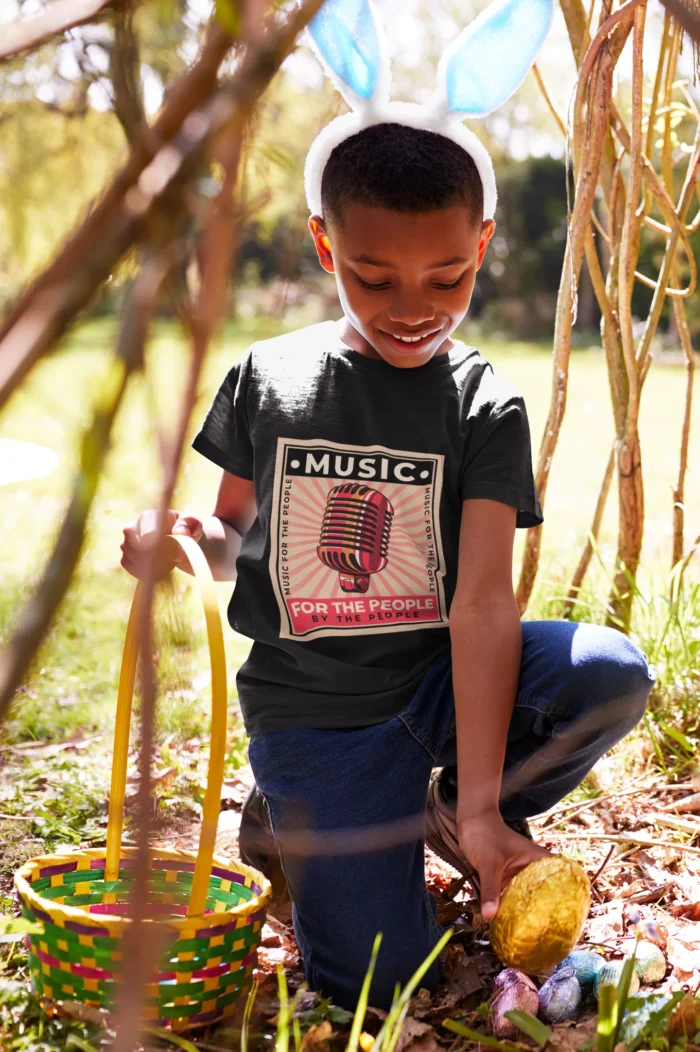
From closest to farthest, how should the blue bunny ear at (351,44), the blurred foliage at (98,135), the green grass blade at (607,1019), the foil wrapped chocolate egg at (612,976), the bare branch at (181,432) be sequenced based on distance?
1. the bare branch at (181,432)
2. the blurred foliage at (98,135)
3. the green grass blade at (607,1019)
4. the foil wrapped chocolate egg at (612,976)
5. the blue bunny ear at (351,44)

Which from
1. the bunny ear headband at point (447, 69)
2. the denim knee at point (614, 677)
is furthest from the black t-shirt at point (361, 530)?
the bunny ear headband at point (447, 69)

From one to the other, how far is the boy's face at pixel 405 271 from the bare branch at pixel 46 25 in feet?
2.91

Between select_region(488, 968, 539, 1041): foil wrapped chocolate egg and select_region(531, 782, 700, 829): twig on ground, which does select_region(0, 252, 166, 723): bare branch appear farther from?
select_region(531, 782, 700, 829): twig on ground

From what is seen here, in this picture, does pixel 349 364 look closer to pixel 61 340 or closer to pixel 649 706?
pixel 649 706

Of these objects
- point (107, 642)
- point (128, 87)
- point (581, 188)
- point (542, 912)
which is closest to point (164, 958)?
point (542, 912)

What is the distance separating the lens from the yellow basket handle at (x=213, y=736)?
129cm

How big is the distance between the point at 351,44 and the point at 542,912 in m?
1.37

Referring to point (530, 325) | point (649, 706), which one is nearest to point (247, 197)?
point (649, 706)

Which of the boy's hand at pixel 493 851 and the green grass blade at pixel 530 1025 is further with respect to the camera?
the boy's hand at pixel 493 851

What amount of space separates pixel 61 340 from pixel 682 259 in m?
8.93

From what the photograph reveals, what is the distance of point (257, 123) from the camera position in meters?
0.69

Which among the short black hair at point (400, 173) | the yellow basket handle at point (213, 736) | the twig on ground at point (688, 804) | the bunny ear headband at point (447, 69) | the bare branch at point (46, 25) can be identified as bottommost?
the twig on ground at point (688, 804)

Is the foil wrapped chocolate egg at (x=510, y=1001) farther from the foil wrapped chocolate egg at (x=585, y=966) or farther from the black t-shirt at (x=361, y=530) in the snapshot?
the black t-shirt at (x=361, y=530)

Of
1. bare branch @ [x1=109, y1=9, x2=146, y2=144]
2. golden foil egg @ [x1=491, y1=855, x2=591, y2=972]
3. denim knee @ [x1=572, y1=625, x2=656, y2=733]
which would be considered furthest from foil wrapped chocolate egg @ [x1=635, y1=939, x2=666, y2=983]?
bare branch @ [x1=109, y1=9, x2=146, y2=144]
